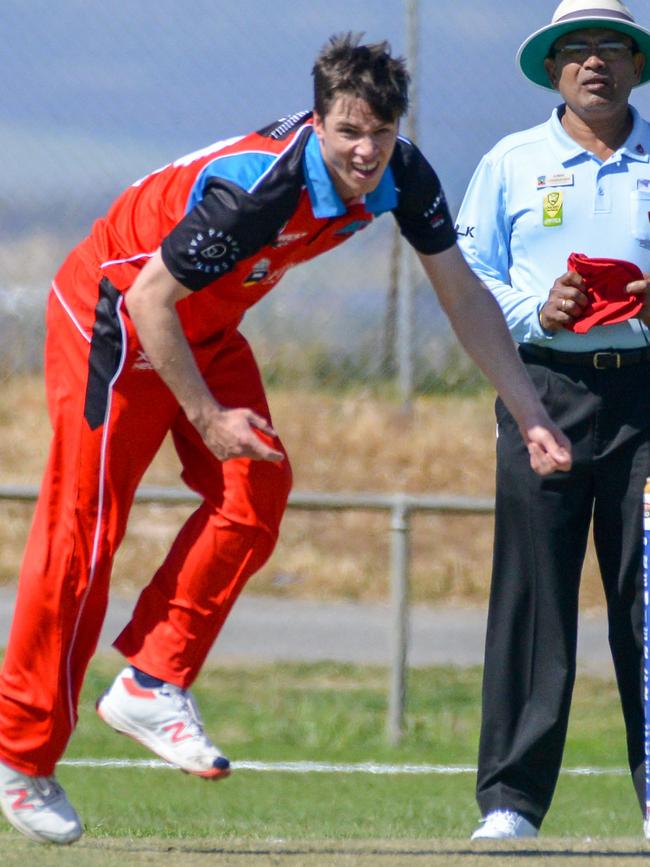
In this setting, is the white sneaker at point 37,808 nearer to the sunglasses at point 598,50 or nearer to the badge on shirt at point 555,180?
the badge on shirt at point 555,180

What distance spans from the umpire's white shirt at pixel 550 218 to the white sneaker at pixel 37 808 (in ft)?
7.15

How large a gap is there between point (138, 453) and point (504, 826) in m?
1.95

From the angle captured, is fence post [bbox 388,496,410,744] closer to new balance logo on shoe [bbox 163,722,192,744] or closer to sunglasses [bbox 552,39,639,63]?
sunglasses [bbox 552,39,639,63]

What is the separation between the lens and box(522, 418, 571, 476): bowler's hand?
15.8ft

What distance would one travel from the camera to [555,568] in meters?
5.72

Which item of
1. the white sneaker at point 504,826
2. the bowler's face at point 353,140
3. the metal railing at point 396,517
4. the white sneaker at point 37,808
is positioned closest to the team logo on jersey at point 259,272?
the bowler's face at point 353,140

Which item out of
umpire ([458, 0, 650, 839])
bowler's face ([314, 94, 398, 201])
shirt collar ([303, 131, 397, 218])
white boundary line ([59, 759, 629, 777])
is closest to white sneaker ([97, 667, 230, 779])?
umpire ([458, 0, 650, 839])

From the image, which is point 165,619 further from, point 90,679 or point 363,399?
point 363,399

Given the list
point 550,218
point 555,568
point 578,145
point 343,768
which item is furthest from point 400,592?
point 578,145

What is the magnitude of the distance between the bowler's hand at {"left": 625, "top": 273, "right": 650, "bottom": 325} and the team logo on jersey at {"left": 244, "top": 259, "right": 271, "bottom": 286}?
1.44 meters

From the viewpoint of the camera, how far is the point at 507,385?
195 inches

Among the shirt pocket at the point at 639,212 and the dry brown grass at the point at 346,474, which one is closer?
the shirt pocket at the point at 639,212

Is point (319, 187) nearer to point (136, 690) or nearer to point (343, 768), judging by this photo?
point (136, 690)

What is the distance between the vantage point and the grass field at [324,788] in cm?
500
